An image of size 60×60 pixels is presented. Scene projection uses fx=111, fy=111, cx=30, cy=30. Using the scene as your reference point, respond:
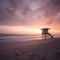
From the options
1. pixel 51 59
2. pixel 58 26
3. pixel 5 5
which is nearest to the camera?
pixel 51 59

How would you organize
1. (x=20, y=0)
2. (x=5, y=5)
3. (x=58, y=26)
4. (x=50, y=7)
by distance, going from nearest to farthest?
(x=5, y=5), (x=20, y=0), (x=50, y=7), (x=58, y=26)

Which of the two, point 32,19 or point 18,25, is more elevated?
point 32,19

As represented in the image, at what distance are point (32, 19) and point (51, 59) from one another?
6.17ft

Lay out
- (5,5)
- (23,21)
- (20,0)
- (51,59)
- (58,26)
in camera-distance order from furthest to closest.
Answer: (58,26) → (23,21) → (20,0) → (5,5) → (51,59)

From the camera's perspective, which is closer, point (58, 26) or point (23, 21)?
point (23, 21)

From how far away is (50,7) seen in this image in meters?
3.75

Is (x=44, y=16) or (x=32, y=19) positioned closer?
(x=32, y=19)

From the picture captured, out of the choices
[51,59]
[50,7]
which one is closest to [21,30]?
[50,7]

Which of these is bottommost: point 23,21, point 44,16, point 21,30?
point 21,30

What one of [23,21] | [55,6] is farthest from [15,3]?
[55,6]

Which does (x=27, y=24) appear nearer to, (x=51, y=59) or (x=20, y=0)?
(x=20, y=0)

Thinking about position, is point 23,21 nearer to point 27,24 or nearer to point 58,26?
point 27,24

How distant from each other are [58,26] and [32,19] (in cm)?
113

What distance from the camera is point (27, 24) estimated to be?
11.4 ft
